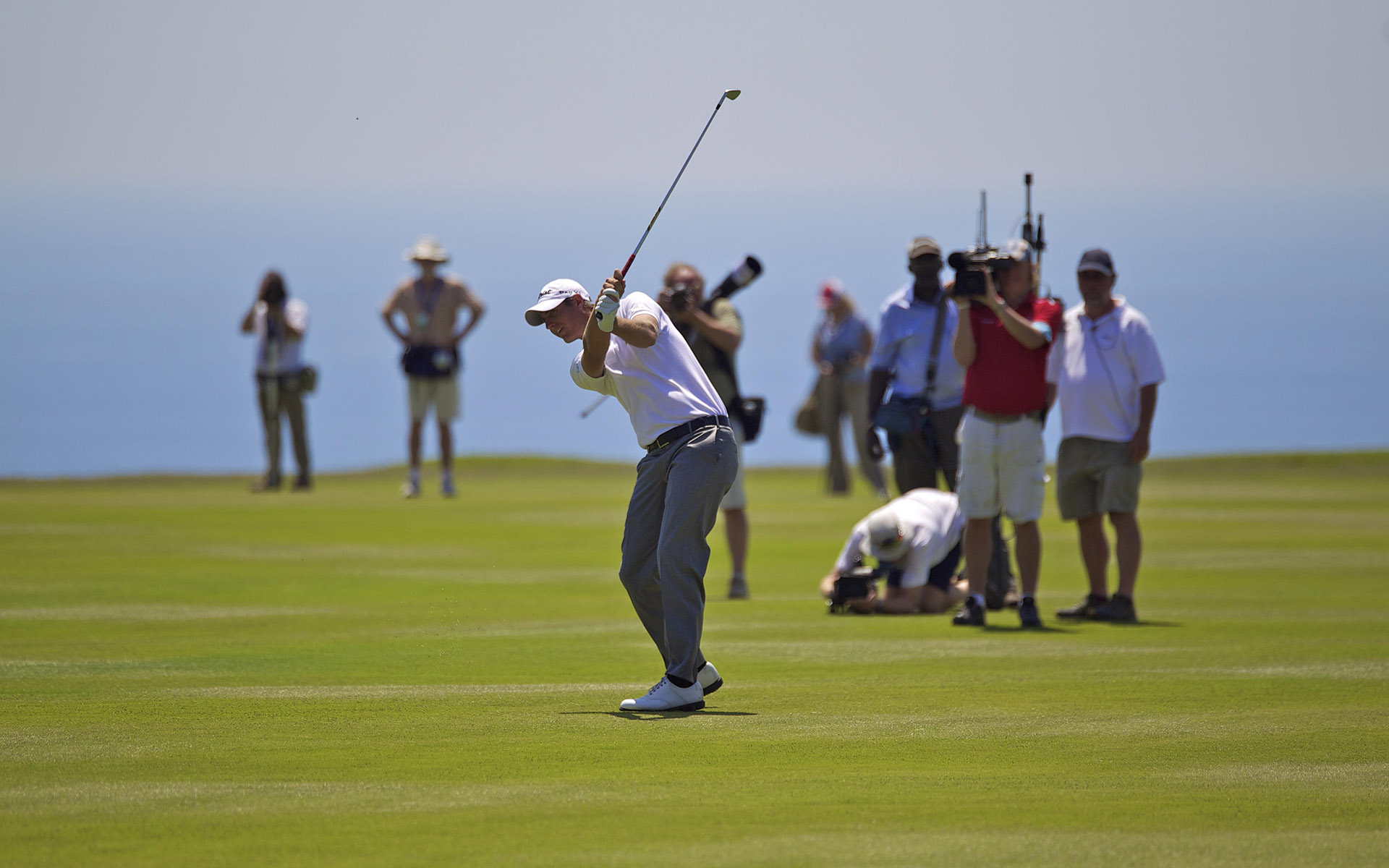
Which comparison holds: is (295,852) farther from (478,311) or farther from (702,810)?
(478,311)

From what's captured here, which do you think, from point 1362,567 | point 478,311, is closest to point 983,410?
point 1362,567

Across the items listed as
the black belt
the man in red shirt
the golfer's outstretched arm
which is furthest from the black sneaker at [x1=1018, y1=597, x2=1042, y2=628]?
the golfer's outstretched arm

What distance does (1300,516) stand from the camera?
21.5 metres

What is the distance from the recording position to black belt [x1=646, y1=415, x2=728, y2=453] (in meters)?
7.95

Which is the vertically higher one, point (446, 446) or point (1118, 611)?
point (446, 446)

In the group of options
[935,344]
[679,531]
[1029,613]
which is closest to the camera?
[679,531]

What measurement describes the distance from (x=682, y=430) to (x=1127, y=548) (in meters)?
4.82

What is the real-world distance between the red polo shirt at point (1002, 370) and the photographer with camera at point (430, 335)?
10876 mm

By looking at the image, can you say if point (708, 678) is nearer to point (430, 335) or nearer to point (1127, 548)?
point (1127, 548)

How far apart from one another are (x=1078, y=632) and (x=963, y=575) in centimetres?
196

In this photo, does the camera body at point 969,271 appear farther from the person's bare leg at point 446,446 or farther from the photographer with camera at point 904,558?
the person's bare leg at point 446,446

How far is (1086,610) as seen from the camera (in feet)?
39.2

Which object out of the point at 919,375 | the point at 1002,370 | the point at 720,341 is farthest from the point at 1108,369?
the point at 720,341

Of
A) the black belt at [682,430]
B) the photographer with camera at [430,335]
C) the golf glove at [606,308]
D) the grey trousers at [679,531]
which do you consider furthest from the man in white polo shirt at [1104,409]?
the photographer with camera at [430,335]
